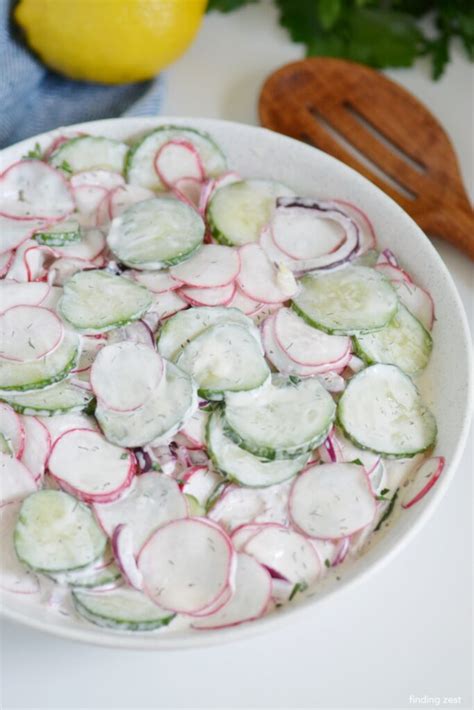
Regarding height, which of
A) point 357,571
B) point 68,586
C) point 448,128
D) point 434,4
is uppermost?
point 434,4

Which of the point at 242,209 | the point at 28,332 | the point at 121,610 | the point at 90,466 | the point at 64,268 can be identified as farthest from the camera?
the point at 242,209

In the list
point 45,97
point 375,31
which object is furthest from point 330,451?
point 375,31

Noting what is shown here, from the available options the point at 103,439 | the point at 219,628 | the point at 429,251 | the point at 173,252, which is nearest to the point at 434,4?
the point at 429,251

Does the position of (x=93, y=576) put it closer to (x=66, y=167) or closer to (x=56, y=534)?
(x=56, y=534)

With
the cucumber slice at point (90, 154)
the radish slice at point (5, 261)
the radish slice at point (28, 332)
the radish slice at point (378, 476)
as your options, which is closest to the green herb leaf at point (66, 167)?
the cucumber slice at point (90, 154)

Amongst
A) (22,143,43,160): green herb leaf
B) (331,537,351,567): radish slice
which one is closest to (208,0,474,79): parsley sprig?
(22,143,43,160): green herb leaf

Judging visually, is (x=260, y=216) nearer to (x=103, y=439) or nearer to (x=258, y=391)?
(x=258, y=391)
